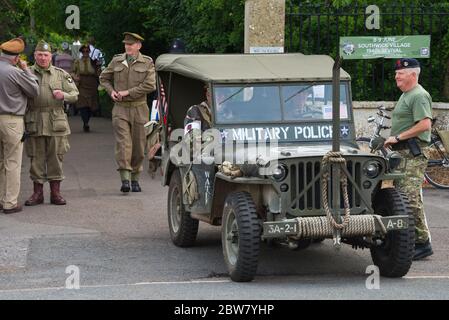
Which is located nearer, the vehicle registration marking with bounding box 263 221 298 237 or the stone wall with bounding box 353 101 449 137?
the vehicle registration marking with bounding box 263 221 298 237

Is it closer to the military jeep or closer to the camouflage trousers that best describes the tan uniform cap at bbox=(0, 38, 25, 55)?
the military jeep

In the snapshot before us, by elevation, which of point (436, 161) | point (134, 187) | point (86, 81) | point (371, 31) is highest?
point (371, 31)

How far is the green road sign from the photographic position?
16.0 m

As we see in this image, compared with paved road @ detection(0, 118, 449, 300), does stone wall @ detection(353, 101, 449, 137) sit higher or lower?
higher

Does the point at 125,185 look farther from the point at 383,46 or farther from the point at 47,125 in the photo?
the point at 383,46

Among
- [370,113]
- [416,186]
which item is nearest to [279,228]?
[416,186]

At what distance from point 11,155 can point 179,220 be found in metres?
3.03

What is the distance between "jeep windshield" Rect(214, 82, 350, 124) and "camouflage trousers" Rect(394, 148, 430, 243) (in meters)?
0.74

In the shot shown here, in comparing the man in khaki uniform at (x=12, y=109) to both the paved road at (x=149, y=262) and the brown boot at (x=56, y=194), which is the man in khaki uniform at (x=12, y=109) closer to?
the paved road at (x=149, y=262)

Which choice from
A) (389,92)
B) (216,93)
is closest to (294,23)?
(389,92)

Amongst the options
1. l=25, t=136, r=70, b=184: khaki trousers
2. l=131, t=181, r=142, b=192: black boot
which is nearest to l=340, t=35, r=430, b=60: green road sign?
l=131, t=181, r=142, b=192: black boot

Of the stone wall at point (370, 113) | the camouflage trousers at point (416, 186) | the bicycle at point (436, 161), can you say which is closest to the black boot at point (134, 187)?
the bicycle at point (436, 161)

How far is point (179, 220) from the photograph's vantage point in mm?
10477
